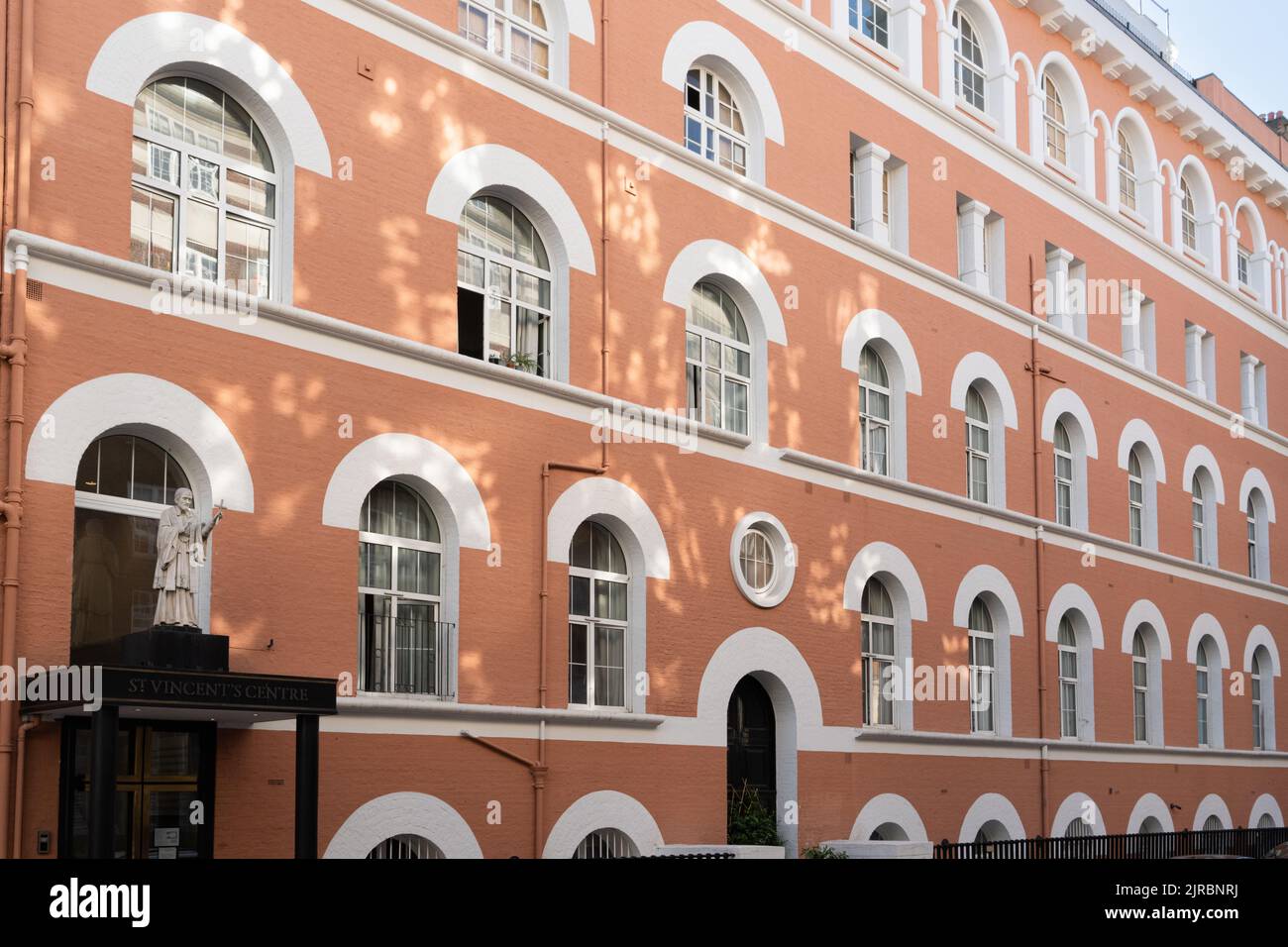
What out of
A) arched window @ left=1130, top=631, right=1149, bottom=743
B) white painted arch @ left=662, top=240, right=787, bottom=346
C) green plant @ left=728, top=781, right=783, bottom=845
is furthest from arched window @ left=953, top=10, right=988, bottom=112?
green plant @ left=728, top=781, right=783, bottom=845

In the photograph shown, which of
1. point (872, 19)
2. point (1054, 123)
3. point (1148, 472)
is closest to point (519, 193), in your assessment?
point (872, 19)

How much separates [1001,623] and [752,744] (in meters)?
7.63

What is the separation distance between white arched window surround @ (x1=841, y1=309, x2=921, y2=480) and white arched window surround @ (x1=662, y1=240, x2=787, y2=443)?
2.71 meters

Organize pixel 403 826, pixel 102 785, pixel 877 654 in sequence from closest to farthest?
pixel 102 785, pixel 403 826, pixel 877 654

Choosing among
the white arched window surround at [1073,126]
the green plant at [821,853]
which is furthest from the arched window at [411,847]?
the white arched window surround at [1073,126]

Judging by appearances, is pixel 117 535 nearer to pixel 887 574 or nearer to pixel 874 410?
pixel 887 574

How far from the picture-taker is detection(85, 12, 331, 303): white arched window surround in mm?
15773

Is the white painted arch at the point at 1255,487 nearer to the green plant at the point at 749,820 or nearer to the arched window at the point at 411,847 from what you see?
the green plant at the point at 749,820

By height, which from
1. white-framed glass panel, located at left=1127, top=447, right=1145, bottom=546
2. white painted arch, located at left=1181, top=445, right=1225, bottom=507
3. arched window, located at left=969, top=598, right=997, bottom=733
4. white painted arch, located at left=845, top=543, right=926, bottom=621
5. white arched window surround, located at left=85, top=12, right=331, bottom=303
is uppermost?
white arched window surround, located at left=85, top=12, right=331, bottom=303

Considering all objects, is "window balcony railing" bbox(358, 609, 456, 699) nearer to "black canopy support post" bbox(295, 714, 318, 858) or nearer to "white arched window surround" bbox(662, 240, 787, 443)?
"black canopy support post" bbox(295, 714, 318, 858)

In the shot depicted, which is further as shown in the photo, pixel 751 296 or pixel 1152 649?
pixel 1152 649

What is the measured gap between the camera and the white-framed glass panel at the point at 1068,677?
30.2m

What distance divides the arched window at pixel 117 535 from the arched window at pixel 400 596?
8.35ft

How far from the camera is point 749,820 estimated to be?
21.9 meters
